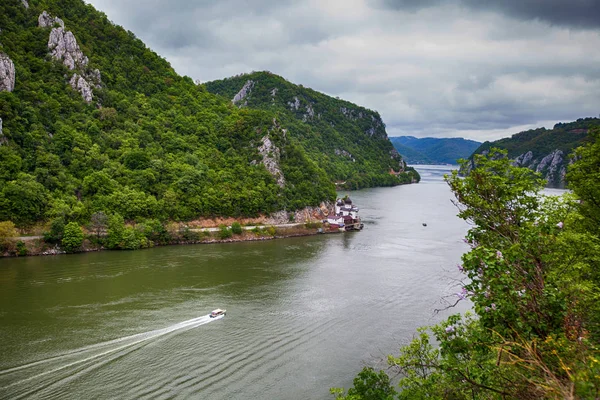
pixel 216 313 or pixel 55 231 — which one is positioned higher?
pixel 55 231

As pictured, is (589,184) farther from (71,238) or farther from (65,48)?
(65,48)

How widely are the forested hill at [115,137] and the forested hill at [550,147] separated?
90626mm

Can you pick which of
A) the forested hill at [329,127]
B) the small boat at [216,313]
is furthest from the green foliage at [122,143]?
the forested hill at [329,127]

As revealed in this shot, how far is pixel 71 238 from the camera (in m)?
33.8

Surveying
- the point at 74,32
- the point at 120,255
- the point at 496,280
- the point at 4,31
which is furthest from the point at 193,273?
the point at 74,32

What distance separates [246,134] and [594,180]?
52.9 m

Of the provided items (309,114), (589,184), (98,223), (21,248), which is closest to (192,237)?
(98,223)

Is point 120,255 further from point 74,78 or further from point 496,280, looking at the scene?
point 496,280

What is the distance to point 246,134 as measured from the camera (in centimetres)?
5944

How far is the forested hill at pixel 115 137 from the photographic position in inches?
1511

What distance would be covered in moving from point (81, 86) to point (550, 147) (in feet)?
453

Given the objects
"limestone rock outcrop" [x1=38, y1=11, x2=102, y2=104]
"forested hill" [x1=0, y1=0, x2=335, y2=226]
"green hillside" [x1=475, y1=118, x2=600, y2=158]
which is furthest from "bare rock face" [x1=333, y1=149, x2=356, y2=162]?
"limestone rock outcrop" [x1=38, y1=11, x2=102, y2=104]

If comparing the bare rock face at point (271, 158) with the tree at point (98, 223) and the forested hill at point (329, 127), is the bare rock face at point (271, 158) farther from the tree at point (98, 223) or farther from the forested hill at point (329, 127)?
the forested hill at point (329, 127)

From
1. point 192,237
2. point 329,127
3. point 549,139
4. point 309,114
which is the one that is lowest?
point 192,237
